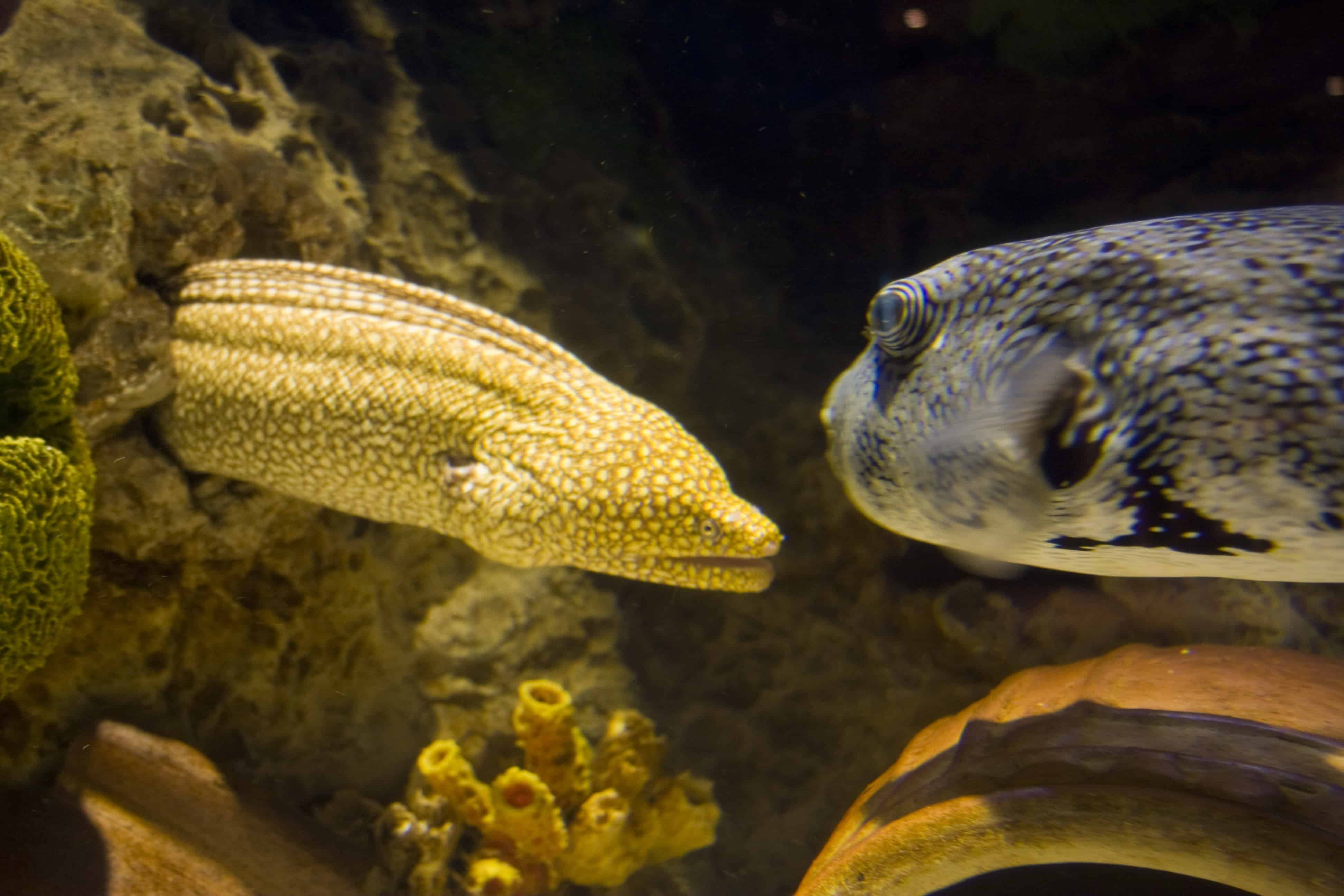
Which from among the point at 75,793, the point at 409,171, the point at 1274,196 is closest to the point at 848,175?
the point at 1274,196

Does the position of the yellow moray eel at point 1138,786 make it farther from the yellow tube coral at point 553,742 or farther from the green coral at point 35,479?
the green coral at point 35,479

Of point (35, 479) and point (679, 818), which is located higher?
point (35, 479)

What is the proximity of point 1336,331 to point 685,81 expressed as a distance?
2.72 m

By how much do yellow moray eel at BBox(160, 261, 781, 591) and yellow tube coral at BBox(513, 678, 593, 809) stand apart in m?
0.65

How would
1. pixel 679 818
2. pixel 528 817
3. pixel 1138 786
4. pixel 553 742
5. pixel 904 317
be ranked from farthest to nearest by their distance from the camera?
pixel 679 818 → pixel 553 742 → pixel 528 817 → pixel 1138 786 → pixel 904 317

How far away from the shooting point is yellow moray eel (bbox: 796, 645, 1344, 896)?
137 centimetres

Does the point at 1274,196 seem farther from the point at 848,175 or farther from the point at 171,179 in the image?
the point at 171,179

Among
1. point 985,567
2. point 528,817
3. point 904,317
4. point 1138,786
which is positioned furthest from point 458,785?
point 904,317

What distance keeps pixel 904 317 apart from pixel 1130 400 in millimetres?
444

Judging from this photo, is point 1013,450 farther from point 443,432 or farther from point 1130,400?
point 443,432

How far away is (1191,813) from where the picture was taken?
4.69 ft

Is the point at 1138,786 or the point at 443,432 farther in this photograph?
the point at 443,432

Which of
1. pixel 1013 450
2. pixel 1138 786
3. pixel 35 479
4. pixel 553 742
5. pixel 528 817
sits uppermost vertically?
pixel 1013 450

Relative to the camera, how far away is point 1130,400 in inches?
42.6
